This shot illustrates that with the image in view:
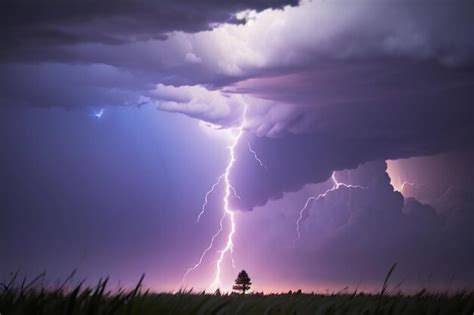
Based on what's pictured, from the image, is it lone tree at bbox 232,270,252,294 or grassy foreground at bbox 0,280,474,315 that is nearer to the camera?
grassy foreground at bbox 0,280,474,315

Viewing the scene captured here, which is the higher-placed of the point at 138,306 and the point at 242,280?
the point at 242,280

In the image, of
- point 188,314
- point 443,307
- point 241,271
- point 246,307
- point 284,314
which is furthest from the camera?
point 241,271

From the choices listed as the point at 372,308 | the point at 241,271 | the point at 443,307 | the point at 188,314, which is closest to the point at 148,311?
the point at 188,314

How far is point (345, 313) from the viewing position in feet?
7.95

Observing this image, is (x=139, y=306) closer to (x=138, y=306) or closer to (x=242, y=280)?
(x=138, y=306)

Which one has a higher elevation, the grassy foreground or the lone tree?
the lone tree

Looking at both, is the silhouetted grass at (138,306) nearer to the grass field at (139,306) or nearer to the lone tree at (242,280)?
the grass field at (139,306)

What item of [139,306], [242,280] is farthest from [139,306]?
[242,280]

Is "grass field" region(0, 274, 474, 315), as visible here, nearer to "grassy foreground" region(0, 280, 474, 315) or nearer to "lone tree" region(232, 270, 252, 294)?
"grassy foreground" region(0, 280, 474, 315)

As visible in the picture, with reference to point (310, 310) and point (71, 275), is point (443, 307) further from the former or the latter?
point (71, 275)

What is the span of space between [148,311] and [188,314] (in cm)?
15

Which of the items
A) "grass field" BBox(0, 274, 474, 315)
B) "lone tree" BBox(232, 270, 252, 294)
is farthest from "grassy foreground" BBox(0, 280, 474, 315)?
"lone tree" BBox(232, 270, 252, 294)

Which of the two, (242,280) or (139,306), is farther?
(242,280)

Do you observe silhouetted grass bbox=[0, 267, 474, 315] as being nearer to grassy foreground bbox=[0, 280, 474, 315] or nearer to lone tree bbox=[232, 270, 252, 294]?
grassy foreground bbox=[0, 280, 474, 315]
